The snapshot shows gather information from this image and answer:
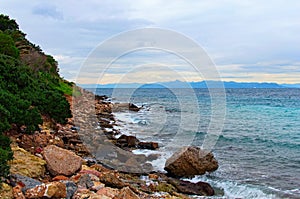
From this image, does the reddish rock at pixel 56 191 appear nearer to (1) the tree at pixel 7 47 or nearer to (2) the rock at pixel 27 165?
(2) the rock at pixel 27 165

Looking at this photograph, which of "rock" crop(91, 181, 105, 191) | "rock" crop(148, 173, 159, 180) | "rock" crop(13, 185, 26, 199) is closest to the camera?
"rock" crop(13, 185, 26, 199)

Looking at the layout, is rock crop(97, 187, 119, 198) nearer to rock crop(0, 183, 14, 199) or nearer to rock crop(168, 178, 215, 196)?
rock crop(0, 183, 14, 199)

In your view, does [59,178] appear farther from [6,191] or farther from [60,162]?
[6,191]

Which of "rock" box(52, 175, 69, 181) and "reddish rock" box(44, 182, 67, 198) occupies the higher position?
"reddish rock" box(44, 182, 67, 198)

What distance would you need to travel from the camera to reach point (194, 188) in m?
10.1

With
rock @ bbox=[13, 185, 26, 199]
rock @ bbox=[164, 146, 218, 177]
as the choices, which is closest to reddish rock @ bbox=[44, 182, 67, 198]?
rock @ bbox=[13, 185, 26, 199]

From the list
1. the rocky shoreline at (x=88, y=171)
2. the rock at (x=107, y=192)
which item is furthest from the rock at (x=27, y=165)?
the rock at (x=107, y=192)

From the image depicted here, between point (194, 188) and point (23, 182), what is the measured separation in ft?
17.6

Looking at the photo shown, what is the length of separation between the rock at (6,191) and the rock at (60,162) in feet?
6.00

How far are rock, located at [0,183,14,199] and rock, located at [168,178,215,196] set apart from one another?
514cm

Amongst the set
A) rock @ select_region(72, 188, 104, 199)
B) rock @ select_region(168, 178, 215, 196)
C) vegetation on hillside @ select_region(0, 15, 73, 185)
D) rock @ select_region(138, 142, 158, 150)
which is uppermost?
vegetation on hillside @ select_region(0, 15, 73, 185)

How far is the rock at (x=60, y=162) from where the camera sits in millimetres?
8047

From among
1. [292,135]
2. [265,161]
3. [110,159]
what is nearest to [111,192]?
[110,159]

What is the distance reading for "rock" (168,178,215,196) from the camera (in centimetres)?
980
